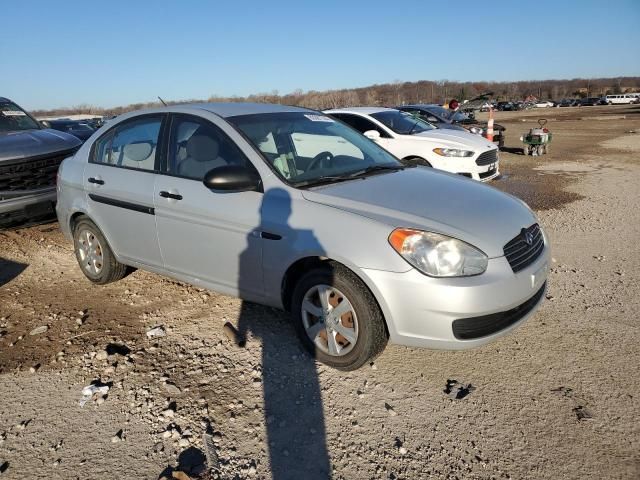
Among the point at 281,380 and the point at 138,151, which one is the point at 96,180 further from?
the point at 281,380

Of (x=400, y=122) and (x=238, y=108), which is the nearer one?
(x=238, y=108)

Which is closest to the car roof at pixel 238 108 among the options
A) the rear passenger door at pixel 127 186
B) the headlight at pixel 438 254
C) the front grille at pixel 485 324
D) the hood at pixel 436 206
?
the rear passenger door at pixel 127 186

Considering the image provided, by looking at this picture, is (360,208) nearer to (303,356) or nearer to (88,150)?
(303,356)

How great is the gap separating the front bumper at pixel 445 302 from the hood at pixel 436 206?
0.68ft

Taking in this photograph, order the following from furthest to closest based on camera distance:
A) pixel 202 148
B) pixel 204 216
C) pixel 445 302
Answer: pixel 202 148, pixel 204 216, pixel 445 302

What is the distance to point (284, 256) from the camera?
3268 millimetres

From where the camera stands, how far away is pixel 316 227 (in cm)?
311

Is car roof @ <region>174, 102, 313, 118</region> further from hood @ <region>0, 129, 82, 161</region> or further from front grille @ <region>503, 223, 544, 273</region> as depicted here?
hood @ <region>0, 129, 82, 161</region>

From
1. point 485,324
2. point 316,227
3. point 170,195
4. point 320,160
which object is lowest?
point 485,324

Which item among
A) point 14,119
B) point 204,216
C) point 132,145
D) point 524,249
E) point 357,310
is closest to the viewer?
point 357,310

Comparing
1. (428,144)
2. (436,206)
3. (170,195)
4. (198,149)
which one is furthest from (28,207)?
(428,144)

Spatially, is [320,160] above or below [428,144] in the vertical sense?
above

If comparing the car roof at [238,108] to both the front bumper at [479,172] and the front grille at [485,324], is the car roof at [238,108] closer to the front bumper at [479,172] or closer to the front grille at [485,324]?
the front grille at [485,324]

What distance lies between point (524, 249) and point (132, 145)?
337 centimetres
